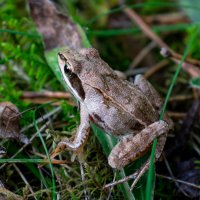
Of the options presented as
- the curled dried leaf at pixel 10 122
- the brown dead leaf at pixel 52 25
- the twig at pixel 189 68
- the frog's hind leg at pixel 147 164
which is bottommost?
the frog's hind leg at pixel 147 164

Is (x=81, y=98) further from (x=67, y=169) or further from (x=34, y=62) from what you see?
(x=34, y=62)

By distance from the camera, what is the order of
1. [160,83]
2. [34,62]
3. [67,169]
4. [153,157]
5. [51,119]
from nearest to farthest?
[153,157], [67,169], [51,119], [34,62], [160,83]

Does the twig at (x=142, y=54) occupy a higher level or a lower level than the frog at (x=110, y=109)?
lower

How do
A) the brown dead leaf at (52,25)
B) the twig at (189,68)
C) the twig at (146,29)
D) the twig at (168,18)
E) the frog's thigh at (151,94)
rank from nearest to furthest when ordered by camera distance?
the frog's thigh at (151,94) → the brown dead leaf at (52,25) → the twig at (189,68) → the twig at (146,29) → the twig at (168,18)

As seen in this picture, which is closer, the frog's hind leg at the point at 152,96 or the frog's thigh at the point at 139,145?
the frog's thigh at the point at 139,145

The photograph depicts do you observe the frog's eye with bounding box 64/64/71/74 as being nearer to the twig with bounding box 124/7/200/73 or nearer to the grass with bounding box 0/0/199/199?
the grass with bounding box 0/0/199/199

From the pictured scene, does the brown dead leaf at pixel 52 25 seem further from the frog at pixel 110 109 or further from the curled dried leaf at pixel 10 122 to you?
the curled dried leaf at pixel 10 122

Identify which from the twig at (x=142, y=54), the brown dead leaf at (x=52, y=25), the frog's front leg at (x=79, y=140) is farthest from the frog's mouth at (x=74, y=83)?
the twig at (x=142, y=54)

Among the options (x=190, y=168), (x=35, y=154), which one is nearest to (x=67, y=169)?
(x=35, y=154)
